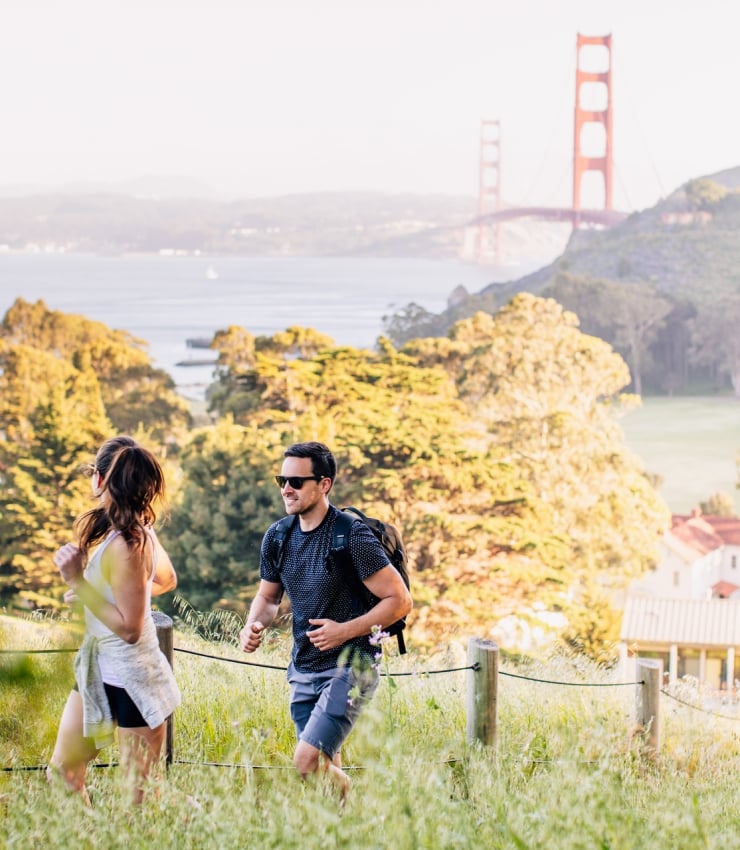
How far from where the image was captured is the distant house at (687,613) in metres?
19.2

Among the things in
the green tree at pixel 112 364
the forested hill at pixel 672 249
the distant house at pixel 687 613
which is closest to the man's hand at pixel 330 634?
the distant house at pixel 687 613

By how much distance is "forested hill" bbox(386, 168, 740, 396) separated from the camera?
32.3 meters

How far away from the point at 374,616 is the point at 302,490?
0.30 meters

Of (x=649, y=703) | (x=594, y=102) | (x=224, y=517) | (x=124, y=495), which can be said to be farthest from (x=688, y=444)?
(x=124, y=495)

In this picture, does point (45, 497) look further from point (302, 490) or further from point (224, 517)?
point (302, 490)

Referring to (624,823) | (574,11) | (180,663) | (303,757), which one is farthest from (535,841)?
(574,11)

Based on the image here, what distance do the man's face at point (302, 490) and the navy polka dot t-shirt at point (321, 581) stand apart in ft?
0.17

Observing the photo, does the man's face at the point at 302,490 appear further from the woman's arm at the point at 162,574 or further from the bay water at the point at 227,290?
the bay water at the point at 227,290

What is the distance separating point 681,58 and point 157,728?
4876 centimetres

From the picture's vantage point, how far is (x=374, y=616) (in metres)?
2.51

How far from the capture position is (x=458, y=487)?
48.8 ft

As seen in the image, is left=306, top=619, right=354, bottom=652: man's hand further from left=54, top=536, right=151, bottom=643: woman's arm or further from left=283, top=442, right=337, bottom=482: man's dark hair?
→ left=54, top=536, right=151, bottom=643: woman's arm

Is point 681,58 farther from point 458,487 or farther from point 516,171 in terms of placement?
point 458,487

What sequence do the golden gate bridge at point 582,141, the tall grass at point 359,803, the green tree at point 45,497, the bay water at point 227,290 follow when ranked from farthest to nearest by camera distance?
the golden gate bridge at point 582,141 < the bay water at point 227,290 < the green tree at point 45,497 < the tall grass at point 359,803
